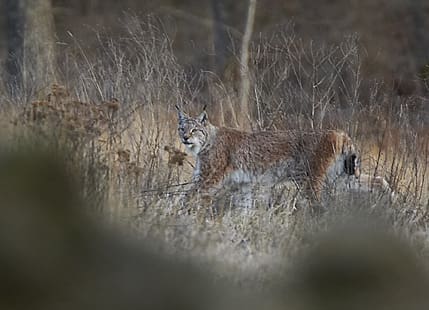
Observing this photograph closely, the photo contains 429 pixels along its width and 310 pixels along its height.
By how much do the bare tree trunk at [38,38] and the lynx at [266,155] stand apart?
3843mm

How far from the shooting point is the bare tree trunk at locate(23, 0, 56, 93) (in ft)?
38.5

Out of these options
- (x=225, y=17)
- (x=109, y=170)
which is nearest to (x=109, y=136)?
(x=109, y=170)

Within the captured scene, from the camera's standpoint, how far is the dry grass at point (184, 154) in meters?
4.84

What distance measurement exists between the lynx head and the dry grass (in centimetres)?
20

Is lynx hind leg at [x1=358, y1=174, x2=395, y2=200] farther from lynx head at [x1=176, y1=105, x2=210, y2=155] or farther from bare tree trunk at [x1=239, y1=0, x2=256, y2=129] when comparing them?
bare tree trunk at [x1=239, y1=0, x2=256, y2=129]

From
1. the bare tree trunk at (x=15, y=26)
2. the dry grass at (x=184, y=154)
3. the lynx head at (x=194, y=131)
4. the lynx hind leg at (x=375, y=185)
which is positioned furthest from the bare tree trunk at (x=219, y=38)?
the lynx hind leg at (x=375, y=185)

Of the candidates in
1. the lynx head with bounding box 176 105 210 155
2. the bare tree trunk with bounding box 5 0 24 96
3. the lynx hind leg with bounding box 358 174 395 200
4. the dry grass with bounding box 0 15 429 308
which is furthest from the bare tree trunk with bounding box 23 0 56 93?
the lynx hind leg with bounding box 358 174 395 200

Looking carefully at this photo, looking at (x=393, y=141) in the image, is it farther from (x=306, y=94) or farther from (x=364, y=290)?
(x=364, y=290)

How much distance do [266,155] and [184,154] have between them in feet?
4.18

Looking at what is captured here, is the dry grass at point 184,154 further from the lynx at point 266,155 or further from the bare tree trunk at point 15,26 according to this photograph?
the bare tree trunk at point 15,26

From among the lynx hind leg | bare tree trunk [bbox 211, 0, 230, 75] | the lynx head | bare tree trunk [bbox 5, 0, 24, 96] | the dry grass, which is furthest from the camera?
bare tree trunk [bbox 211, 0, 230, 75]

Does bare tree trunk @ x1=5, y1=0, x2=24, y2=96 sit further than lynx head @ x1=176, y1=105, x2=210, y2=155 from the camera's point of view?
Yes

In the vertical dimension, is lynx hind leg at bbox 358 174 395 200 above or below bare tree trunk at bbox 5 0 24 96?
below

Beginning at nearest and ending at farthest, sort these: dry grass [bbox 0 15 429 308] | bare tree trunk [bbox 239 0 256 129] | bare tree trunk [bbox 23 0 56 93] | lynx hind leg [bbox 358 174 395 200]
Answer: dry grass [bbox 0 15 429 308]
lynx hind leg [bbox 358 174 395 200]
bare tree trunk [bbox 239 0 256 129]
bare tree trunk [bbox 23 0 56 93]
